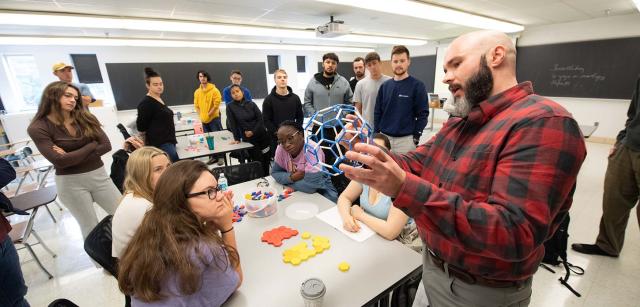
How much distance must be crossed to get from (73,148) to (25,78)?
7.70 m

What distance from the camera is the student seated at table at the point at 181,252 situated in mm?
976

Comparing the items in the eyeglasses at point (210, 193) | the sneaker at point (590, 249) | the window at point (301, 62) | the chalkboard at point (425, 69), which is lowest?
the sneaker at point (590, 249)

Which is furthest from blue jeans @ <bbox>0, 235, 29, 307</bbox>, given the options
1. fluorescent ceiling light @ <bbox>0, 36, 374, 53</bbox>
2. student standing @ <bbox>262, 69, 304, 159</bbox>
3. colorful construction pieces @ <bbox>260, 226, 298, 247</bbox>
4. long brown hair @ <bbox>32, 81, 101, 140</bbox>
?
fluorescent ceiling light @ <bbox>0, 36, 374, 53</bbox>

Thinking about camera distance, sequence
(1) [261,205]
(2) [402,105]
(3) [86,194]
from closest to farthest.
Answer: (1) [261,205], (3) [86,194], (2) [402,105]

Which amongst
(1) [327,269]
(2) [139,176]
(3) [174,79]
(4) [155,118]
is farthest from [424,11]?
(3) [174,79]

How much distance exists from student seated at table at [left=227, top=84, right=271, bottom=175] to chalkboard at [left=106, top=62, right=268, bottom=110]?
544 cm

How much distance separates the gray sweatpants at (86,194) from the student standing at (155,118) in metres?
0.86

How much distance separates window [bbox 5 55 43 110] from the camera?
6.79m

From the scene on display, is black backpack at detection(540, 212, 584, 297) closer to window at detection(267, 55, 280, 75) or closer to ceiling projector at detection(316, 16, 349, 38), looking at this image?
ceiling projector at detection(316, 16, 349, 38)

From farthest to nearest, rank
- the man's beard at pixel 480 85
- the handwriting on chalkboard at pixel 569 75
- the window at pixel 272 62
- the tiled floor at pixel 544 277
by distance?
1. the window at pixel 272 62
2. the handwriting on chalkboard at pixel 569 75
3. the tiled floor at pixel 544 277
4. the man's beard at pixel 480 85

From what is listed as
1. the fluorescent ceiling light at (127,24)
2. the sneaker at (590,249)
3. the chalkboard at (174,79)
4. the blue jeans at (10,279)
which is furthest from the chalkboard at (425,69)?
the blue jeans at (10,279)

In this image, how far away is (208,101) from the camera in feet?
16.8

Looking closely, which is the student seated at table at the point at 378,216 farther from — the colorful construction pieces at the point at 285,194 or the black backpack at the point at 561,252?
the black backpack at the point at 561,252

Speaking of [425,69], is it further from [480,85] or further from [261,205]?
[480,85]
